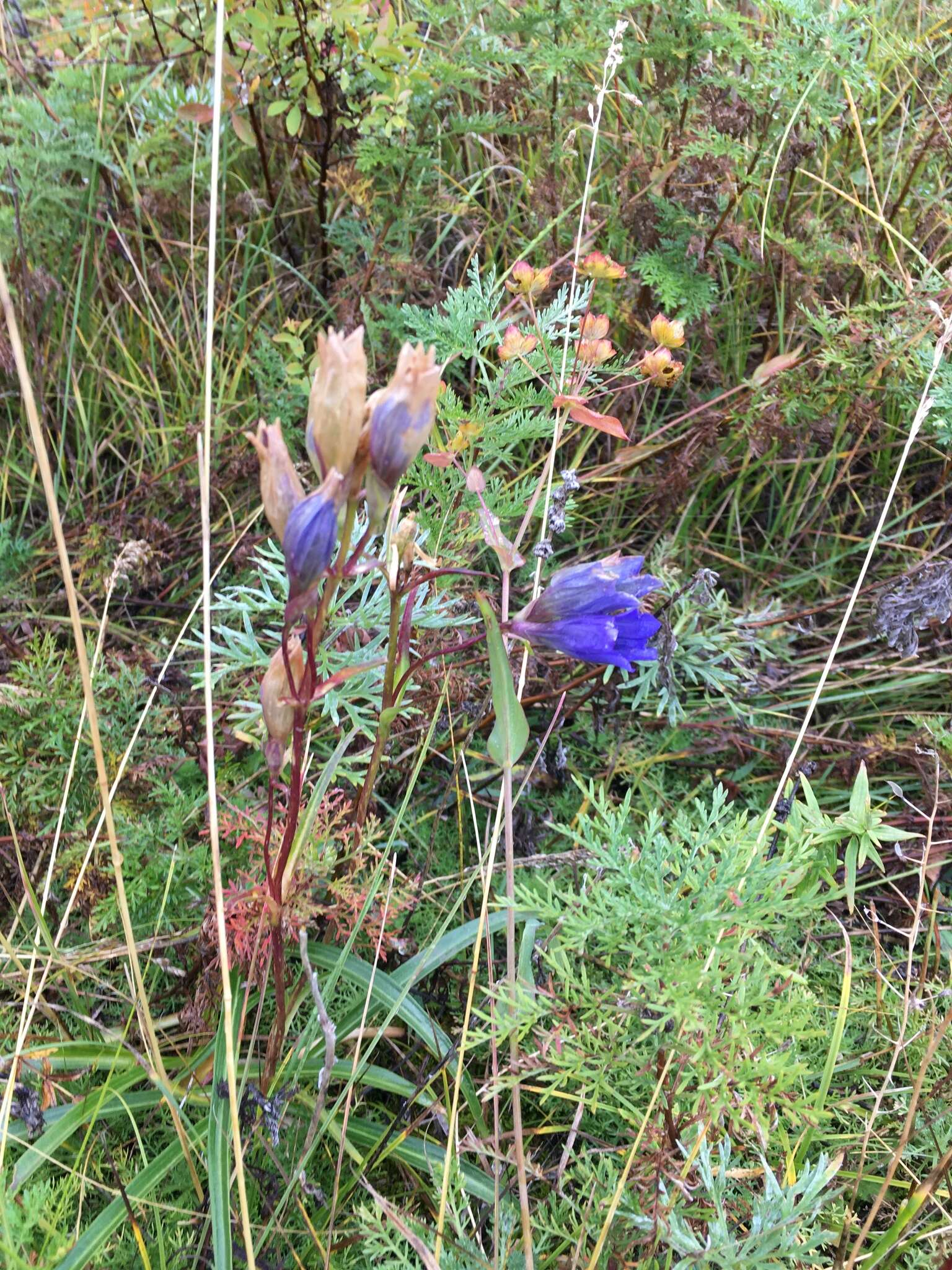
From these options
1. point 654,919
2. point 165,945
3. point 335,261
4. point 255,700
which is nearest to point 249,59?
point 335,261

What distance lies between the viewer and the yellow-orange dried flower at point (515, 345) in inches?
57.3

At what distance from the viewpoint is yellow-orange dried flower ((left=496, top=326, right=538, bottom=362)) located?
1456mm

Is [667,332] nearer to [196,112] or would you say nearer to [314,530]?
[314,530]

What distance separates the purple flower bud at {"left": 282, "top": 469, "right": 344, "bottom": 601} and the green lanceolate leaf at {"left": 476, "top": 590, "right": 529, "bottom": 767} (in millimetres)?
159

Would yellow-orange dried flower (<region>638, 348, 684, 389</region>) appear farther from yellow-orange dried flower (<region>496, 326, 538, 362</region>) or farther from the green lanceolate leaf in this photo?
the green lanceolate leaf

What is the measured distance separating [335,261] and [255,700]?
3.73ft

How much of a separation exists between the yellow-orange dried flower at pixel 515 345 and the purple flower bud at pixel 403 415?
601 mm

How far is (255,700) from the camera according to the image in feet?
4.72

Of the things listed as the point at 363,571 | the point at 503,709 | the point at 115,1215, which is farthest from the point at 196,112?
the point at 115,1215

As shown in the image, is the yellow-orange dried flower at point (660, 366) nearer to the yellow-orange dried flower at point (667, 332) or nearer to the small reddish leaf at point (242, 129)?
the yellow-orange dried flower at point (667, 332)

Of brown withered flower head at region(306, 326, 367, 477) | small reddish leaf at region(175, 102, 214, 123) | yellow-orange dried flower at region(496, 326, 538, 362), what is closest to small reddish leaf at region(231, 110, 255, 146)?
small reddish leaf at region(175, 102, 214, 123)

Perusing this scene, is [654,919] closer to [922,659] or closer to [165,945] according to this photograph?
[165,945]

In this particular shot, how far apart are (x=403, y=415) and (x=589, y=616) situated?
1.01 ft

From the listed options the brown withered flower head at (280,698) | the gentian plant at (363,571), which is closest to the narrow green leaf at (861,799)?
the gentian plant at (363,571)
